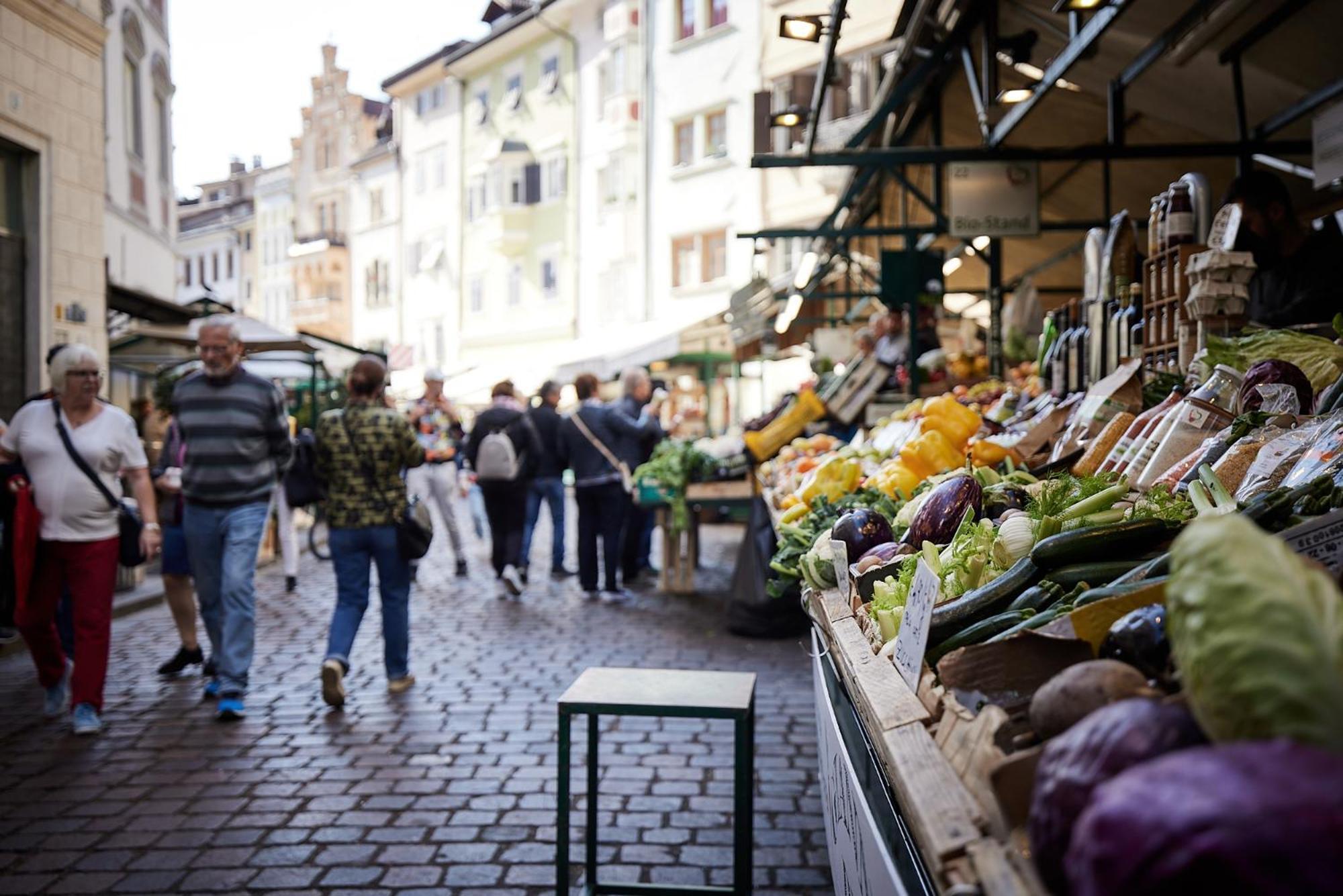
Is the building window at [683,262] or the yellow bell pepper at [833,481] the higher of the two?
the building window at [683,262]

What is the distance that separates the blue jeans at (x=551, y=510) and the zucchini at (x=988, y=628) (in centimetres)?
919

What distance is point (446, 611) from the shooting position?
9.98 metres

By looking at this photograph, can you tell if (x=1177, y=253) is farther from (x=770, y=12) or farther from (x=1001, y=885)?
(x=770, y=12)

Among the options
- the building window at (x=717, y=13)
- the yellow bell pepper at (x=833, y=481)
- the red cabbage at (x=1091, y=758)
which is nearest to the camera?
the red cabbage at (x=1091, y=758)

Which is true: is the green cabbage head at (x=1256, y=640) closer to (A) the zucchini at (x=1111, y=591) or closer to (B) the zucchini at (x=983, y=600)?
(A) the zucchini at (x=1111, y=591)

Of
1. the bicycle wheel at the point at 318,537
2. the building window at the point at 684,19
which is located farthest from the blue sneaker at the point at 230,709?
the building window at the point at 684,19

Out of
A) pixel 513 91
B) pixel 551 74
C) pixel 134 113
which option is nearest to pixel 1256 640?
pixel 134 113

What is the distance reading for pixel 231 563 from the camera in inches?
248

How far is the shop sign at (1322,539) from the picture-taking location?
1.91 metres

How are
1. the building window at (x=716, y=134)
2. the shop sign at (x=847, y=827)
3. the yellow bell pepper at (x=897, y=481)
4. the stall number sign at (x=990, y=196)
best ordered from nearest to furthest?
the shop sign at (x=847, y=827)
the yellow bell pepper at (x=897, y=481)
the stall number sign at (x=990, y=196)
the building window at (x=716, y=134)

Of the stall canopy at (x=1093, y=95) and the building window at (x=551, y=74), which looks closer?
the stall canopy at (x=1093, y=95)

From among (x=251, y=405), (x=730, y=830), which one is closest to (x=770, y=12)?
(x=251, y=405)

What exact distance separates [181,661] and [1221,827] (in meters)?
7.51

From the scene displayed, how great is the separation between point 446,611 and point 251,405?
4.01 metres
